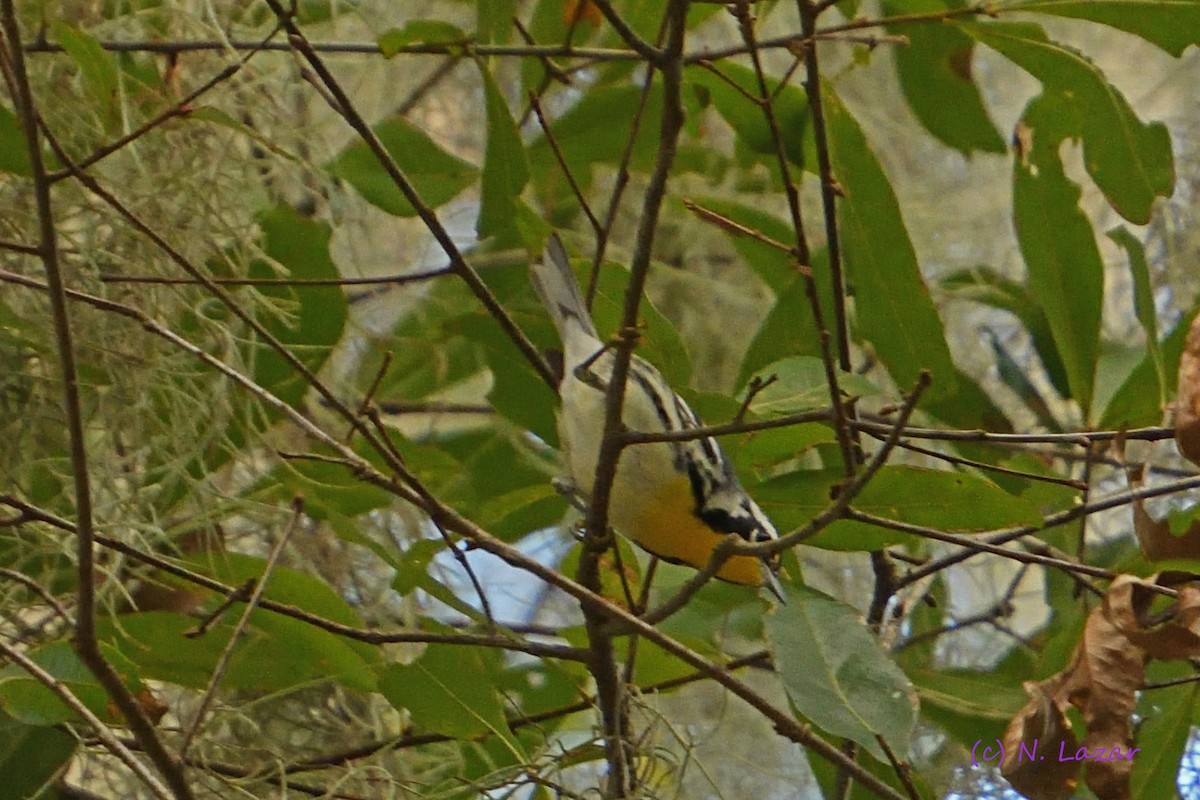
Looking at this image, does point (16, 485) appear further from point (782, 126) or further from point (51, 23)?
point (782, 126)

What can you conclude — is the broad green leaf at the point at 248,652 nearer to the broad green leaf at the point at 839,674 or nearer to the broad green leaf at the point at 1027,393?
the broad green leaf at the point at 839,674

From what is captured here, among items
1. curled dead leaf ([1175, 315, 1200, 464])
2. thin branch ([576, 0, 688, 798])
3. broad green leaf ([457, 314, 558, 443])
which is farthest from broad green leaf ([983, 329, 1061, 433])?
curled dead leaf ([1175, 315, 1200, 464])

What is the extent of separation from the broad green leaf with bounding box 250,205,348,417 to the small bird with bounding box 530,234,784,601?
0.26 m

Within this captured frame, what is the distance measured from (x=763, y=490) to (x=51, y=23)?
0.79 metres

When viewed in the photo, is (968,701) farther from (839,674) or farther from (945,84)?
(945,84)

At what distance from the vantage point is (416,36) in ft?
4.62

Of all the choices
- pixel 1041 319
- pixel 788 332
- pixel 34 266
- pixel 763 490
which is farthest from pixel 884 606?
pixel 34 266

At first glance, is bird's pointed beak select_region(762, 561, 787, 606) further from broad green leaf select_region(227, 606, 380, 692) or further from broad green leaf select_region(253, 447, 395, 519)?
broad green leaf select_region(253, 447, 395, 519)

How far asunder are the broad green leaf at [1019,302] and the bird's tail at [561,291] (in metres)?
0.54

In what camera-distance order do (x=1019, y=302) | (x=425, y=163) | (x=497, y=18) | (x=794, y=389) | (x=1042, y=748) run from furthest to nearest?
(x=1019, y=302)
(x=425, y=163)
(x=497, y=18)
(x=794, y=389)
(x=1042, y=748)

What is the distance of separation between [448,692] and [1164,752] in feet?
2.21

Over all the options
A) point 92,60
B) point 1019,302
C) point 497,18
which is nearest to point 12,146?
point 92,60

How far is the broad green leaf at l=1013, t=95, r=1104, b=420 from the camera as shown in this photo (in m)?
1.60

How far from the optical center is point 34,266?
162cm
